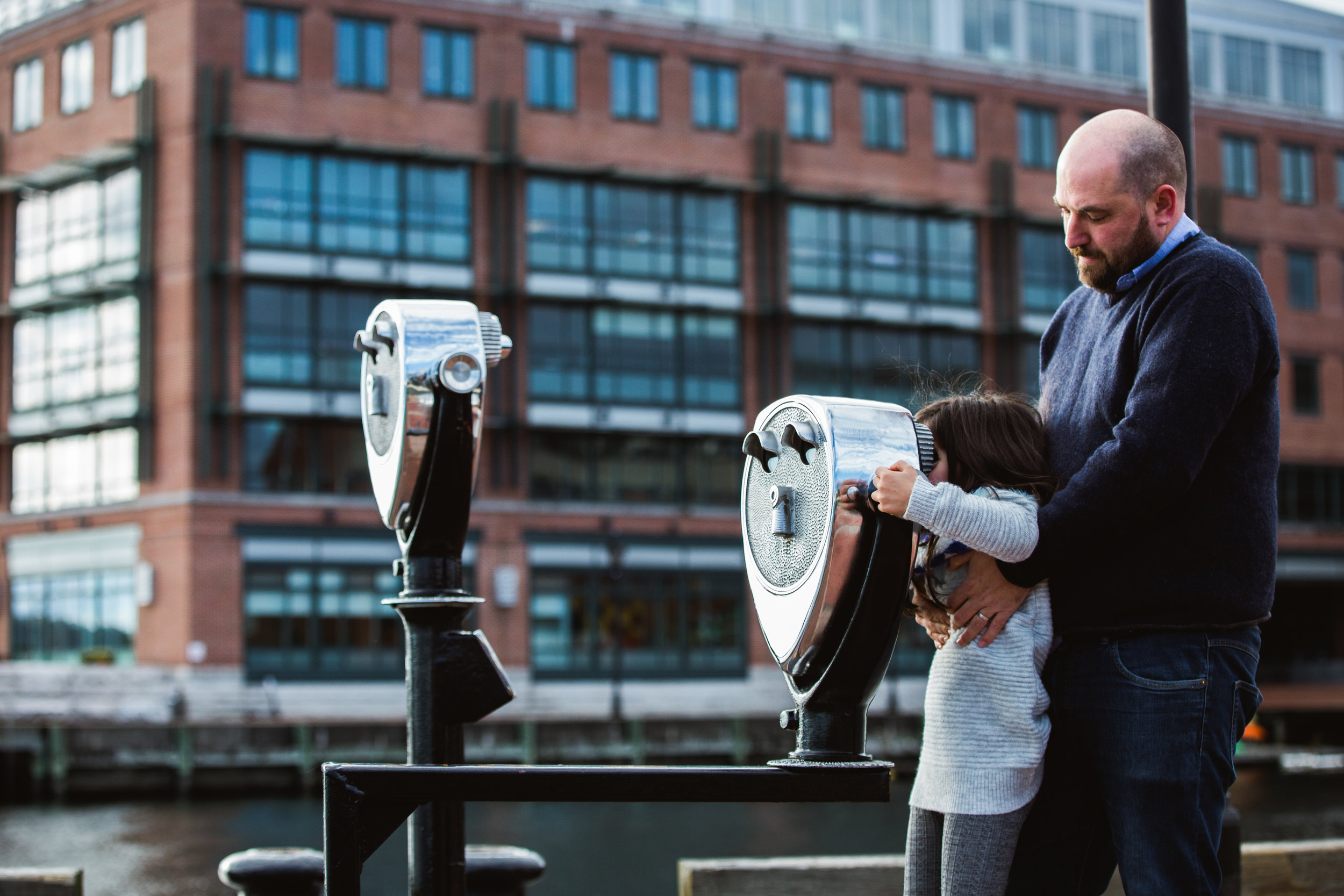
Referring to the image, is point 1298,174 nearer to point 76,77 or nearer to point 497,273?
point 497,273

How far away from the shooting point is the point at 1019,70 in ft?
143

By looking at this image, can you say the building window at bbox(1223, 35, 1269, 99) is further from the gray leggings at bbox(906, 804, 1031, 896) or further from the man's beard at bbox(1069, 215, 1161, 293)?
the gray leggings at bbox(906, 804, 1031, 896)

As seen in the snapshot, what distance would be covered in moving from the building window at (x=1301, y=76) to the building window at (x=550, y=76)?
2520cm

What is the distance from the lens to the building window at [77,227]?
120 ft

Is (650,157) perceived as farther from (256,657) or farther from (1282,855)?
(1282,855)

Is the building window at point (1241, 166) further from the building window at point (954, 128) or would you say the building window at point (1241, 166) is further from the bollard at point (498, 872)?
the bollard at point (498, 872)

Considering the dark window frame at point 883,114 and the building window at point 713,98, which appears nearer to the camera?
the building window at point 713,98

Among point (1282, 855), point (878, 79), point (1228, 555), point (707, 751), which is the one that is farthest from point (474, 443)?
point (878, 79)

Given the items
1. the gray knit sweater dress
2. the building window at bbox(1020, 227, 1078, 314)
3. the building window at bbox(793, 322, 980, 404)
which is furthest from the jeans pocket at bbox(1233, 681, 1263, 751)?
the building window at bbox(1020, 227, 1078, 314)

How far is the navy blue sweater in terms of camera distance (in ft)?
7.36

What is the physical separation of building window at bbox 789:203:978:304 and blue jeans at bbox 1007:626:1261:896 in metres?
38.7

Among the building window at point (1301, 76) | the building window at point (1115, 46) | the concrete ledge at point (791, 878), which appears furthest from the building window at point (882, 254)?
the concrete ledge at point (791, 878)

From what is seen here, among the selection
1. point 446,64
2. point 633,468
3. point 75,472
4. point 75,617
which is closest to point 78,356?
point 75,472

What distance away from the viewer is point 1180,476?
2.23 m
